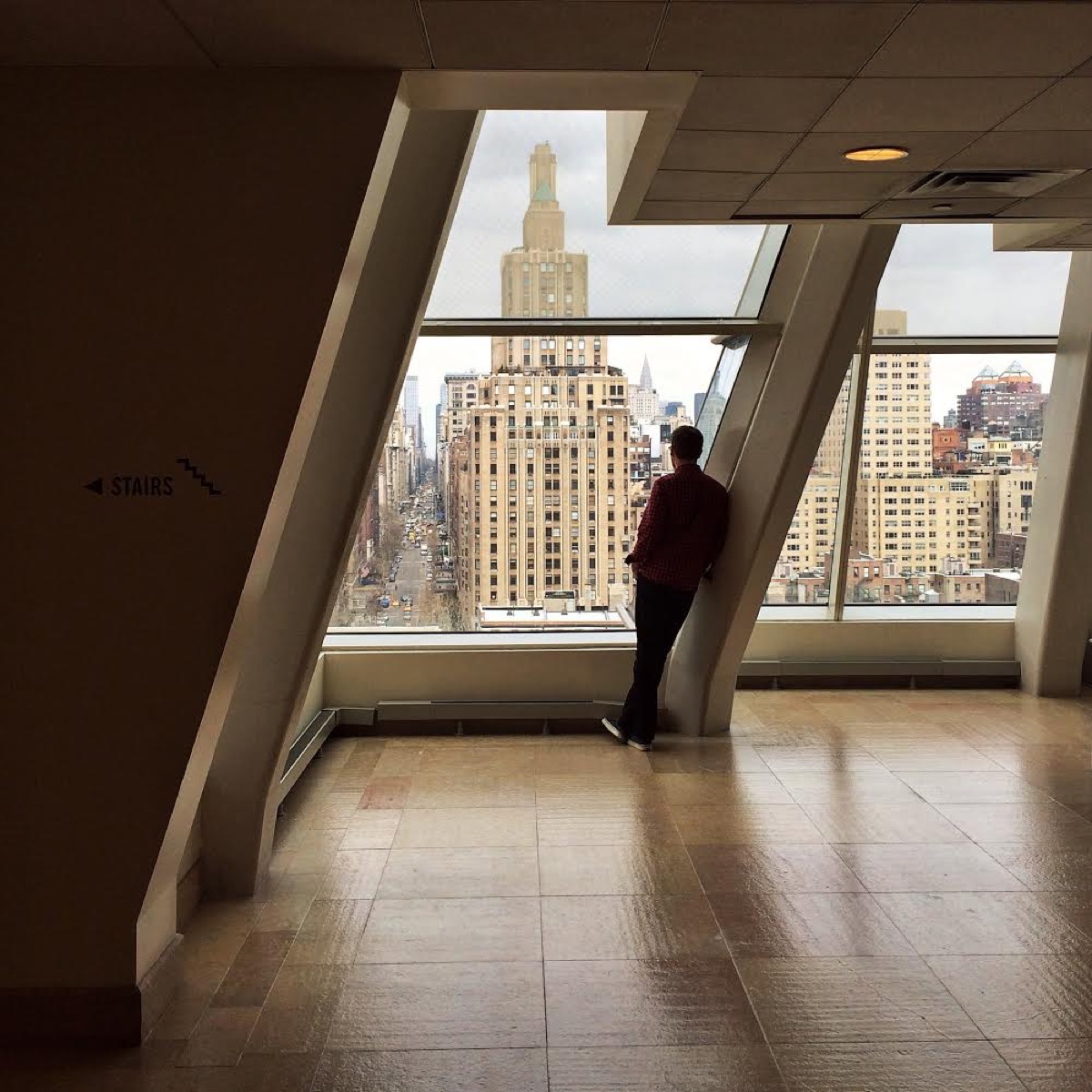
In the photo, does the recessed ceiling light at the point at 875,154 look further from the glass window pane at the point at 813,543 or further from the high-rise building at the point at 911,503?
the glass window pane at the point at 813,543

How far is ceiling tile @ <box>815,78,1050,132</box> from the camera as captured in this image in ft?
11.0

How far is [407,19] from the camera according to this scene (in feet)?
9.12

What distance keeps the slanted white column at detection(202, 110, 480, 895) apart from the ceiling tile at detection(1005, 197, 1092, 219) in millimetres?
2599

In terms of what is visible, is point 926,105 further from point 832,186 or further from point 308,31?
point 308,31

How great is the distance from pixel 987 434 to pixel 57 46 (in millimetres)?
7461

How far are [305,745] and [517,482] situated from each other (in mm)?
2543

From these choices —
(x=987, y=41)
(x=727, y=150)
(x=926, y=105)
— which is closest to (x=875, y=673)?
(x=727, y=150)

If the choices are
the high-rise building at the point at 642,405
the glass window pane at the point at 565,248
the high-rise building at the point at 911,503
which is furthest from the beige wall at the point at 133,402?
the high-rise building at the point at 911,503

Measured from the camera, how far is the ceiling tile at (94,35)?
2.70 m

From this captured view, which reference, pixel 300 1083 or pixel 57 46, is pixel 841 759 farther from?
pixel 57 46

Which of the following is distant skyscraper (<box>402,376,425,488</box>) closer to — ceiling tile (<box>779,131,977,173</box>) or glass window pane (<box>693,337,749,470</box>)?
glass window pane (<box>693,337,749,470</box>)

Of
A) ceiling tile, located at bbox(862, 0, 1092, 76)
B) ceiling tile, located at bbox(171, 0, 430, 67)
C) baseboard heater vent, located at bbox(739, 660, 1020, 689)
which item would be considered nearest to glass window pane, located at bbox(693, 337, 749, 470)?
baseboard heater vent, located at bbox(739, 660, 1020, 689)

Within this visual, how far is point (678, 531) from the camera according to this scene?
260 inches

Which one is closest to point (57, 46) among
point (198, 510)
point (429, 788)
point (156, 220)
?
point (156, 220)
